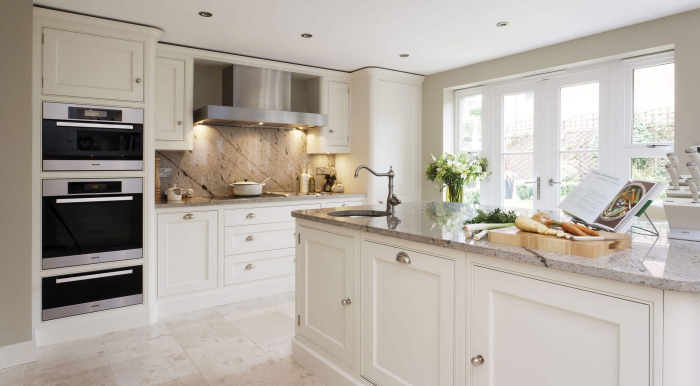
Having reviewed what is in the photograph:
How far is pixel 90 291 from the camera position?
318 cm

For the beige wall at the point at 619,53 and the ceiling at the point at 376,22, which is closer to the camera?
the ceiling at the point at 376,22

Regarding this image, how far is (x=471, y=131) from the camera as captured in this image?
4988 millimetres

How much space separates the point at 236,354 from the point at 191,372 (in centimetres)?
32

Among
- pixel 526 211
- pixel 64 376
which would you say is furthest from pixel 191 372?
pixel 526 211

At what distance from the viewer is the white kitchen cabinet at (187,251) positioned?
3582 millimetres

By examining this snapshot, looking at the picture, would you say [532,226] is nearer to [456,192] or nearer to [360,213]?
[360,213]

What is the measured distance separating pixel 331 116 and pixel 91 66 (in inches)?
94.8

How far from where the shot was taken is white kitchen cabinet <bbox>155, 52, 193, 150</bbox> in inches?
→ 148

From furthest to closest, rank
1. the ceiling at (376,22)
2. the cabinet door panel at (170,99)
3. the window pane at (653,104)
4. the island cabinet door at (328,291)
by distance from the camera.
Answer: the cabinet door panel at (170,99) → the window pane at (653,104) → the ceiling at (376,22) → the island cabinet door at (328,291)

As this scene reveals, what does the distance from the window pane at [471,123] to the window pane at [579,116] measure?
96 cm

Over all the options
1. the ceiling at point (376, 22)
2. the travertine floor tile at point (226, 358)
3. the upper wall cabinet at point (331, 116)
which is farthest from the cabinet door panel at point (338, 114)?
the travertine floor tile at point (226, 358)

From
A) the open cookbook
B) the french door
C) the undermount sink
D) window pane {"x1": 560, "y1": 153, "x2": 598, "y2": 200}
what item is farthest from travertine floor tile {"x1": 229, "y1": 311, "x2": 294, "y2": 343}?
window pane {"x1": 560, "y1": 153, "x2": 598, "y2": 200}

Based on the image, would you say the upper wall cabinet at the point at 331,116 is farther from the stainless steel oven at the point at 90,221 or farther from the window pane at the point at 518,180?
the stainless steel oven at the point at 90,221

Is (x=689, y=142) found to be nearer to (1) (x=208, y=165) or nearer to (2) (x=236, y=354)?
(2) (x=236, y=354)
